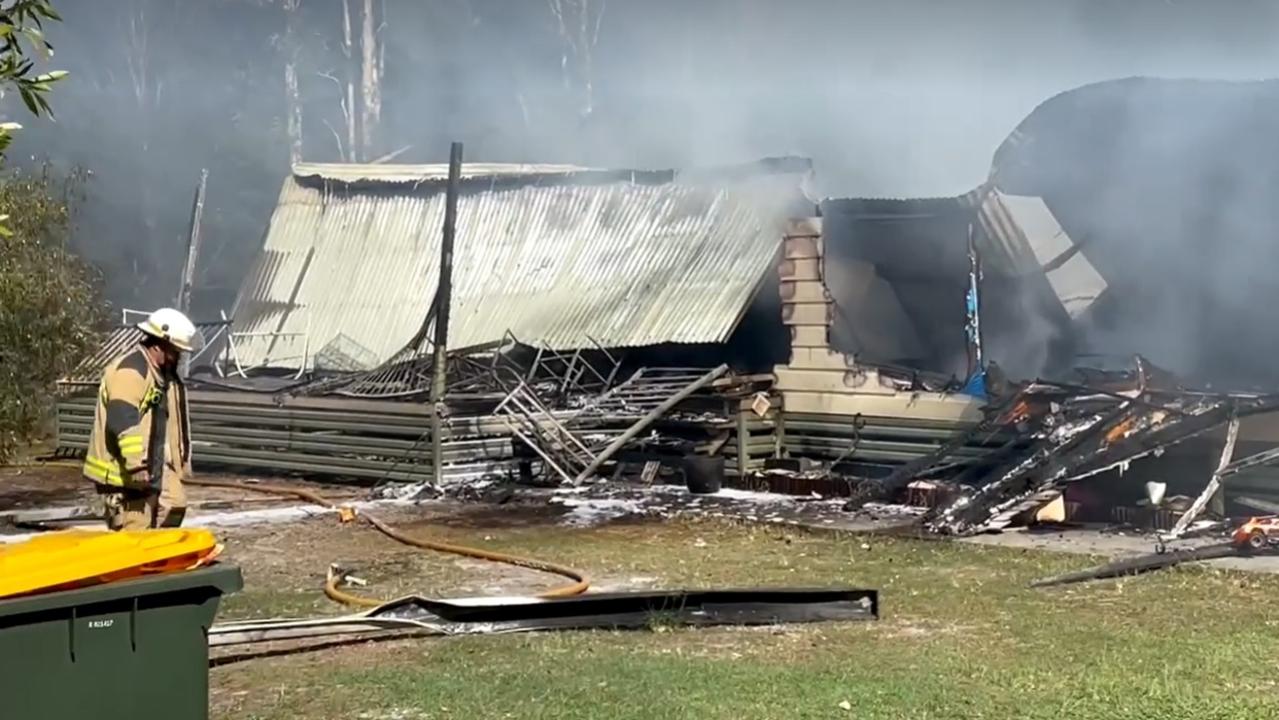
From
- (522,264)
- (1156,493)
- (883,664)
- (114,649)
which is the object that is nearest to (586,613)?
(883,664)

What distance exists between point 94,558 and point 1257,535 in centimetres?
851

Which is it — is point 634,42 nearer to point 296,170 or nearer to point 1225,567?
point 296,170

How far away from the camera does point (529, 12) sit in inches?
1553

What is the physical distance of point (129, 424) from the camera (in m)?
7.20

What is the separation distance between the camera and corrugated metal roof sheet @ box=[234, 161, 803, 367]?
17.2 meters

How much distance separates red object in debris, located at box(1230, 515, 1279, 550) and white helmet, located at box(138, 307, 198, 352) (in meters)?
7.54

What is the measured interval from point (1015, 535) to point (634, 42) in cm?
2518

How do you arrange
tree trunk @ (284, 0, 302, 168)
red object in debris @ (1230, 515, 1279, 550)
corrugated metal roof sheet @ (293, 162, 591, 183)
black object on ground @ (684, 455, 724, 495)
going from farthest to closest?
tree trunk @ (284, 0, 302, 168) < corrugated metal roof sheet @ (293, 162, 591, 183) < black object on ground @ (684, 455, 724, 495) < red object in debris @ (1230, 515, 1279, 550)

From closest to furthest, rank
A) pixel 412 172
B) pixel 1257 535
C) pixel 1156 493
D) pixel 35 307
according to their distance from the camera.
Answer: pixel 1257 535 < pixel 1156 493 < pixel 35 307 < pixel 412 172

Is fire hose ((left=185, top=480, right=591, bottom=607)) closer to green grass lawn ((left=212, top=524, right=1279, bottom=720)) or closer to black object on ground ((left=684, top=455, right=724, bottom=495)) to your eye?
green grass lawn ((left=212, top=524, right=1279, bottom=720))

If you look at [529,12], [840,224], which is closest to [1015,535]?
[840,224]

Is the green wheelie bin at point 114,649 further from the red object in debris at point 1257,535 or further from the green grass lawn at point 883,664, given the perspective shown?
the red object in debris at point 1257,535

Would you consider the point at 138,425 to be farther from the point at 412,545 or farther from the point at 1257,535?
the point at 1257,535

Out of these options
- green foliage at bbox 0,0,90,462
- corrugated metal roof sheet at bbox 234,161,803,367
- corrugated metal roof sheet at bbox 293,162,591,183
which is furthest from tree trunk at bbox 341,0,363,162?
green foliage at bbox 0,0,90,462
